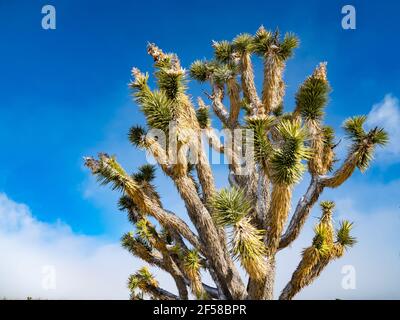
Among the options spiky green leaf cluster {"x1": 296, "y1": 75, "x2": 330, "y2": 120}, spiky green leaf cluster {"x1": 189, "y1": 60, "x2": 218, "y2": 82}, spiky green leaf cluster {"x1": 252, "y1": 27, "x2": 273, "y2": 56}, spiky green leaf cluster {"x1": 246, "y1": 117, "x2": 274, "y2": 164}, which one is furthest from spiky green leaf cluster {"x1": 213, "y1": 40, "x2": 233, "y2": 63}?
spiky green leaf cluster {"x1": 246, "y1": 117, "x2": 274, "y2": 164}

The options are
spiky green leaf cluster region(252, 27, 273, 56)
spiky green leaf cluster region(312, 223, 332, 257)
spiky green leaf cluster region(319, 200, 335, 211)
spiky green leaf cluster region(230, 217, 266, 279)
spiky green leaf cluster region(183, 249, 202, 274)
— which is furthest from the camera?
spiky green leaf cluster region(252, 27, 273, 56)

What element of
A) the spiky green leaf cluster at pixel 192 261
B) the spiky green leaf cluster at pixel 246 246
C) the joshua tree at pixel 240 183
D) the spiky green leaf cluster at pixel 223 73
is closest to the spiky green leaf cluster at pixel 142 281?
the joshua tree at pixel 240 183

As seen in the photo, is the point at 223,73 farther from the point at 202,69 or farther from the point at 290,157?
the point at 290,157

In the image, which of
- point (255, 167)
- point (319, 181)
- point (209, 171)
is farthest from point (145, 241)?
point (319, 181)

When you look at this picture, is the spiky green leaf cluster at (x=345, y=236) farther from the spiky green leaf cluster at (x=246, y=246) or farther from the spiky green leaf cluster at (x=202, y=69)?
the spiky green leaf cluster at (x=202, y=69)

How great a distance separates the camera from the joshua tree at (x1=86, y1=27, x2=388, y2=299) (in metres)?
6.93

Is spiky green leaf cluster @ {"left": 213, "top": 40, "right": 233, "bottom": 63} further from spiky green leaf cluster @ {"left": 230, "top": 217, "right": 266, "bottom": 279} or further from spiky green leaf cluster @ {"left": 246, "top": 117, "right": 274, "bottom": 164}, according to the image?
spiky green leaf cluster @ {"left": 230, "top": 217, "right": 266, "bottom": 279}

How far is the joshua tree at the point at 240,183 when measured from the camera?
22.7 feet

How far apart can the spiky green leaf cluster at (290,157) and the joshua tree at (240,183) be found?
2cm

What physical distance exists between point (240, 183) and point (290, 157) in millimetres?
2732

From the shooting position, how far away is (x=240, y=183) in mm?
9352

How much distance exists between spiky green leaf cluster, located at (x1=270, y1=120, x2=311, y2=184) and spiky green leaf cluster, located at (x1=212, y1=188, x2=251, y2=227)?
2.34 feet

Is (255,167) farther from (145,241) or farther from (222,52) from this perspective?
(222,52)
